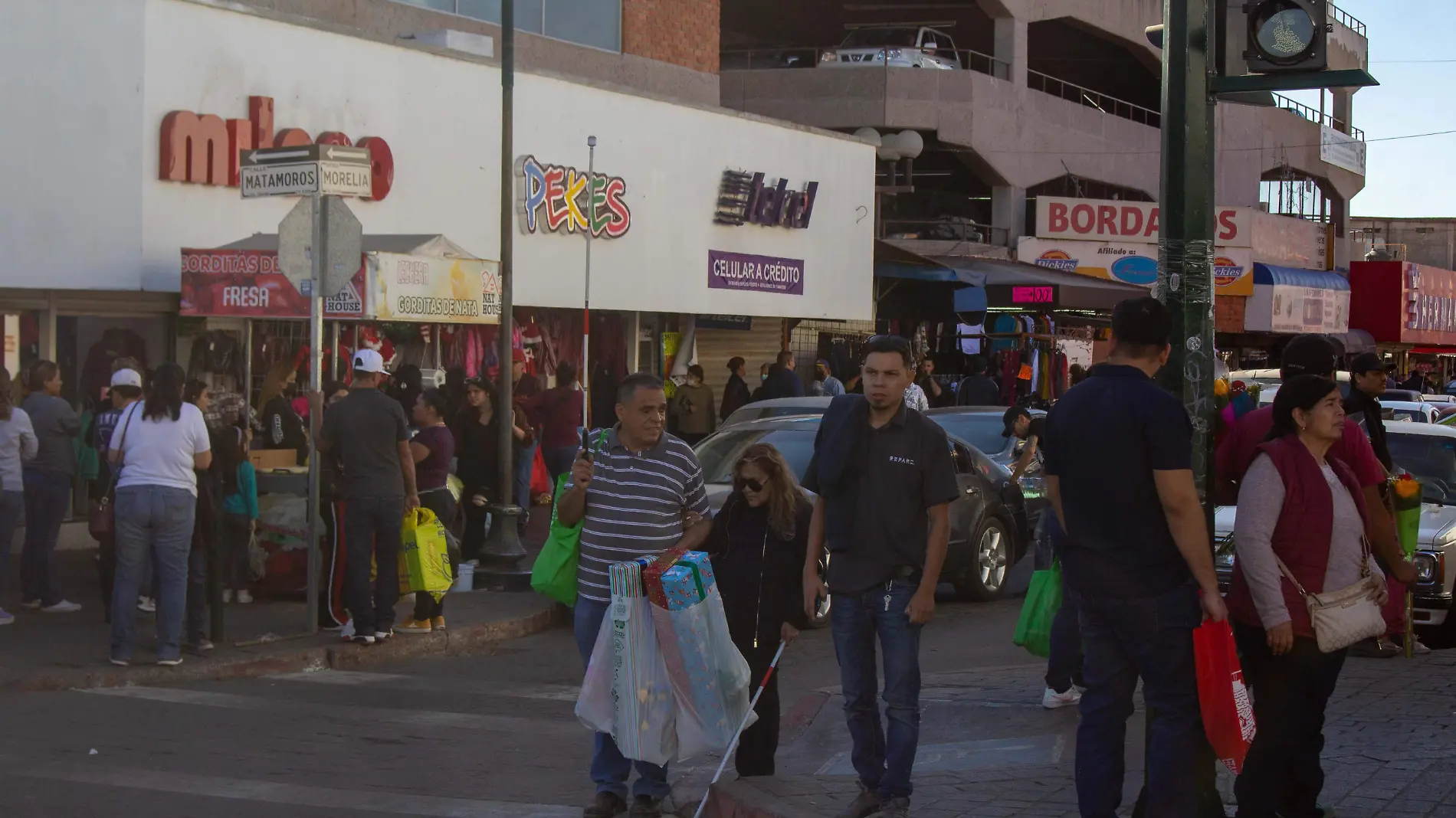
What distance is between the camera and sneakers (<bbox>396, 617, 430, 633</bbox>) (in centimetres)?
1133

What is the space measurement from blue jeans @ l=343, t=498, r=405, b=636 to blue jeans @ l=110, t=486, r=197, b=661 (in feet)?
3.61

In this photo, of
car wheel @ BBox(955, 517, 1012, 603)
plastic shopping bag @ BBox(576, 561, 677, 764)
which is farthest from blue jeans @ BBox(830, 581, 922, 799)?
car wheel @ BBox(955, 517, 1012, 603)

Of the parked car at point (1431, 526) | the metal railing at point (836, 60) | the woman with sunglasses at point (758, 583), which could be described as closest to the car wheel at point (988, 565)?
the parked car at point (1431, 526)

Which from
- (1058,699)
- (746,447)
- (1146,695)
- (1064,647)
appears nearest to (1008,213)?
(746,447)

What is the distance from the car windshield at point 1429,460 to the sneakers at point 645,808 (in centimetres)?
Result: 708

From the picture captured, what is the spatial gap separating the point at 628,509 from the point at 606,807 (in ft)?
4.13

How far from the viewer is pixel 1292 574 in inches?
224

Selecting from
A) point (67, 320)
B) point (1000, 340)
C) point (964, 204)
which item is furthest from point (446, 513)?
point (964, 204)

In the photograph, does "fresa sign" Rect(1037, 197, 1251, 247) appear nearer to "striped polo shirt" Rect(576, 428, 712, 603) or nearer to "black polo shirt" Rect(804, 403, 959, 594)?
"striped polo shirt" Rect(576, 428, 712, 603)

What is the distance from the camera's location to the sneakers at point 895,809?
6.14m

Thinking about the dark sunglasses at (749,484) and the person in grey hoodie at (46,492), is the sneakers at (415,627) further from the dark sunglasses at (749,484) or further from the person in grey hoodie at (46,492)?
the dark sunglasses at (749,484)

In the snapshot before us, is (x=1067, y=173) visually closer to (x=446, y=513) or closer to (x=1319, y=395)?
(x=446, y=513)

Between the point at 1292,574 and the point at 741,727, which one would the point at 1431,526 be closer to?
the point at 1292,574

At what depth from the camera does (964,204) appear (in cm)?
4012
